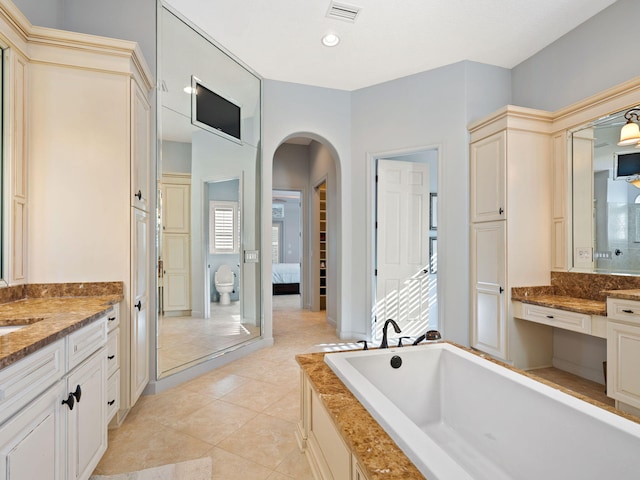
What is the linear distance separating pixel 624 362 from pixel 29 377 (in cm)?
314

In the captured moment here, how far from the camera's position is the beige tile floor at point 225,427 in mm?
1820

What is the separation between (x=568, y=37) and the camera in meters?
3.10

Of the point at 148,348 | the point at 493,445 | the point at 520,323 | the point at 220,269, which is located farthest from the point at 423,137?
the point at 148,348

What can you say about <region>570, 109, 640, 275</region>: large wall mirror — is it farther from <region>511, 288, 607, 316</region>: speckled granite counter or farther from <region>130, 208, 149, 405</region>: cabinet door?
<region>130, 208, 149, 405</region>: cabinet door

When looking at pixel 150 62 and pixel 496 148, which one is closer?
pixel 150 62

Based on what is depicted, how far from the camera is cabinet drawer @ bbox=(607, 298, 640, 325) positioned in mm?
2145

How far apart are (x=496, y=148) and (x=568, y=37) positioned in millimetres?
1164

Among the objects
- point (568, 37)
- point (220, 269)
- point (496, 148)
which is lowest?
point (220, 269)

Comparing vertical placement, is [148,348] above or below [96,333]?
below

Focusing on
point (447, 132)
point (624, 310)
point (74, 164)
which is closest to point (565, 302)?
point (624, 310)

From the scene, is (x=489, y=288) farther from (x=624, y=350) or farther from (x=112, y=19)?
(x=112, y=19)

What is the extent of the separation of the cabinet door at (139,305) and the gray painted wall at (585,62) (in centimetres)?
377

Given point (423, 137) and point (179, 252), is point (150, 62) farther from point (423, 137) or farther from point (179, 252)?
point (423, 137)

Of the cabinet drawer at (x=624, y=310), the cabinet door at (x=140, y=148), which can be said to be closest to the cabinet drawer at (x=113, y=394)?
the cabinet door at (x=140, y=148)
